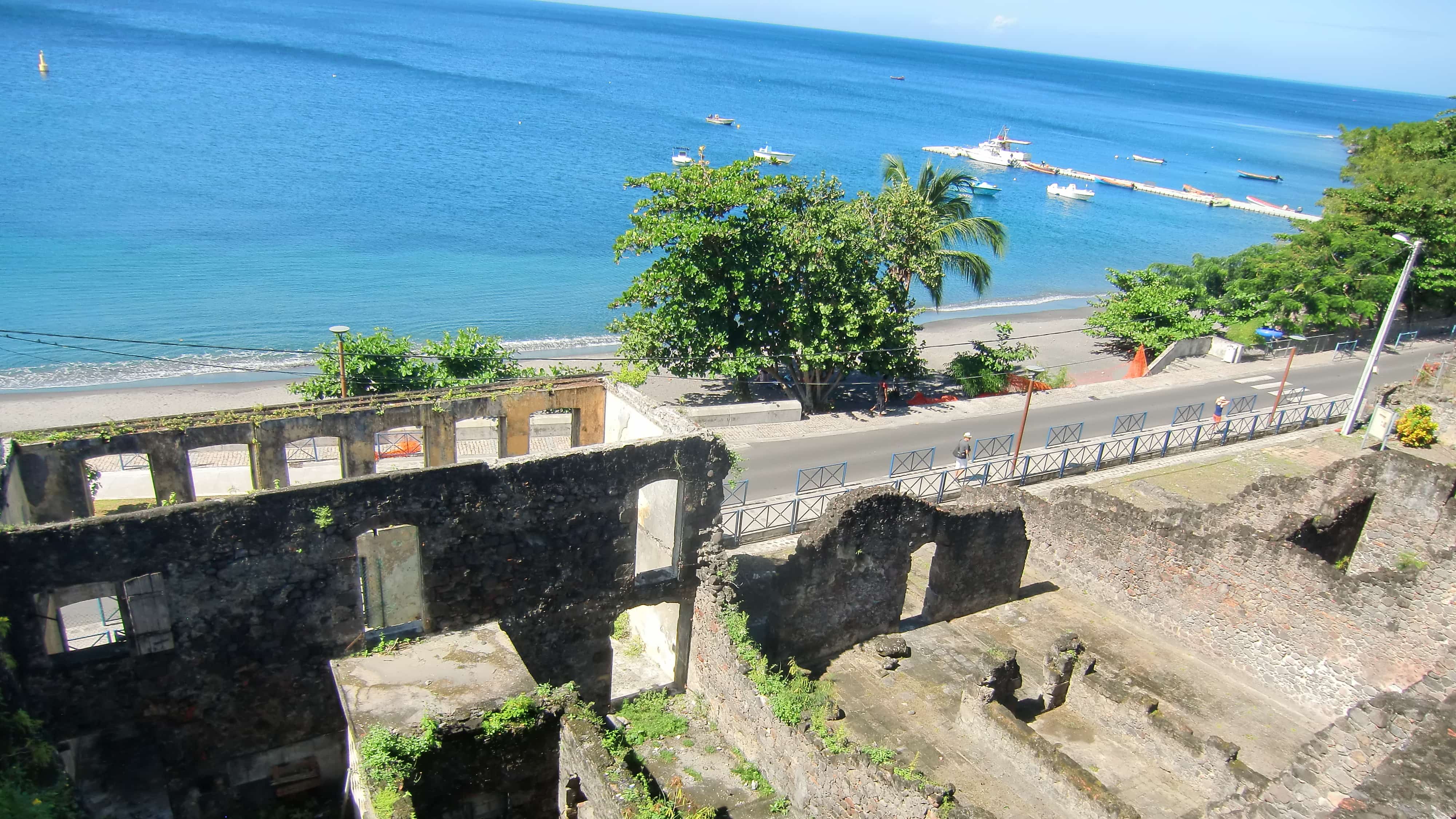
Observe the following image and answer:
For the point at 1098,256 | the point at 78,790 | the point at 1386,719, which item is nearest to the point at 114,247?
the point at 78,790

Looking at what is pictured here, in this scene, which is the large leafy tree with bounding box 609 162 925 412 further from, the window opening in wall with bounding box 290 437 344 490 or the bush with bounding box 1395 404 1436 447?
the bush with bounding box 1395 404 1436 447

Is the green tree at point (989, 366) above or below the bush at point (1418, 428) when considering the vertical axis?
below

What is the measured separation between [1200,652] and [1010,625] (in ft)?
Answer: 12.4

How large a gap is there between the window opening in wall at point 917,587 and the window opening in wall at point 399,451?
12877 millimetres

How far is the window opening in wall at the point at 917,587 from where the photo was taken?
19219 millimetres

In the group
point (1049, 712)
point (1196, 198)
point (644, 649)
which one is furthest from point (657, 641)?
point (1196, 198)

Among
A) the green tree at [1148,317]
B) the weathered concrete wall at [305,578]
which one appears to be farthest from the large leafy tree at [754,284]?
the green tree at [1148,317]

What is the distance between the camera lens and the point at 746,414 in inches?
1184

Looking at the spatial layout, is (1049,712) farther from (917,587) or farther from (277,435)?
(277,435)

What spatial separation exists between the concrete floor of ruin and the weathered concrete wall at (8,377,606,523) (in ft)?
25.5

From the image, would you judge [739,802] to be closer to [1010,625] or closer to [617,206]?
[1010,625]

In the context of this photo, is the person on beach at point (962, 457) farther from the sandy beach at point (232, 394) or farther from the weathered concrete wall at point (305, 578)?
the weathered concrete wall at point (305, 578)

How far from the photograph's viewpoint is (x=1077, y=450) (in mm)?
27984

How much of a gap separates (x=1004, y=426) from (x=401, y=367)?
Result: 19942 mm
